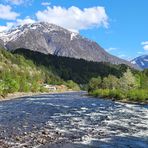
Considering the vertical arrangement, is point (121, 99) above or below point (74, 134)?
above

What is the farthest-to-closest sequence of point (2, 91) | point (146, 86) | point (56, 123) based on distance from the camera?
point (146, 86) → point (2, 91) → point (56, 123)

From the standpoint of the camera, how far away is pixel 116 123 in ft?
227

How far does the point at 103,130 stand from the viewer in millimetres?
59531

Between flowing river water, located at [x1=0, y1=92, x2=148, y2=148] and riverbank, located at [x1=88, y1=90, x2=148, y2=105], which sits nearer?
flowing river water, located at [x1=0, y1=92, x2=148, y2=148]

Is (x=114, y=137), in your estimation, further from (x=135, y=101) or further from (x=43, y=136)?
(x=135, y=101)

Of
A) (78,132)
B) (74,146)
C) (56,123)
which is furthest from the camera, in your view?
(56,123)

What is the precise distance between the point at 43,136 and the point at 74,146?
24.8 feet

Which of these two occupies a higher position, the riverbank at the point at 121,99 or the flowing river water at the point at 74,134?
the riverbank at the point at 121,99

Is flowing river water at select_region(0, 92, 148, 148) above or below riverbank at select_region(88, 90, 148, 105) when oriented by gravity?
below

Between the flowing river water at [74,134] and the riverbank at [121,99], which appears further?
the riverbank at [121,99]

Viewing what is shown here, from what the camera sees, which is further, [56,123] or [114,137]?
[56,123]

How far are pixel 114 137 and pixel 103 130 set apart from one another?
22.2 feet

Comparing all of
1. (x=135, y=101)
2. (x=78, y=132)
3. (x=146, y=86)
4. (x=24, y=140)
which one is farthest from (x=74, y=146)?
(x=146, y=86)

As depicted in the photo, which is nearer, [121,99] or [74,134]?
[74,134]
